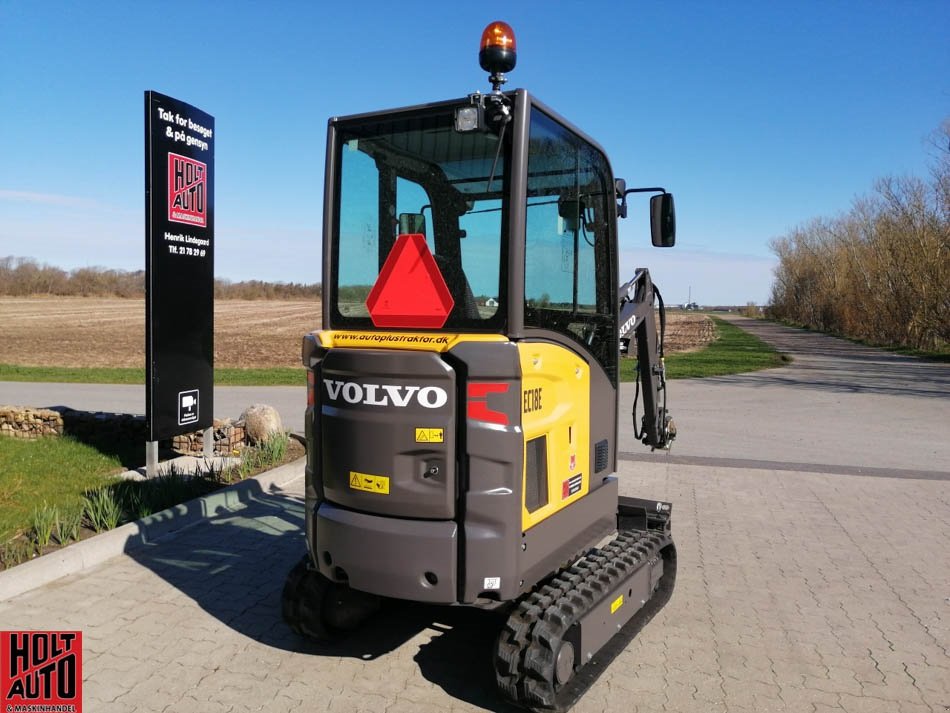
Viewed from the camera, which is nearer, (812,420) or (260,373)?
(812,420)

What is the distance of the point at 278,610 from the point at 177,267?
4450 mm

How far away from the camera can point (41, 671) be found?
4078mm

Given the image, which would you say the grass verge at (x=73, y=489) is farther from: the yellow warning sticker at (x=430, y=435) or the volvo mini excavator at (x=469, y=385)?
the yellow warning sticker at (x=430, y=435)

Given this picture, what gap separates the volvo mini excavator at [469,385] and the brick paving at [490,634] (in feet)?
1.23

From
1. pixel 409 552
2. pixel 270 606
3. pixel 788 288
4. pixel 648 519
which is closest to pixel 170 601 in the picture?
pixel 270 606

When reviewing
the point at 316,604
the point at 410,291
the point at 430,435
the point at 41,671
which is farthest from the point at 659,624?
the point at 41,671

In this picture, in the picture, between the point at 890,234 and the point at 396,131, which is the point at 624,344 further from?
the point at 890,234

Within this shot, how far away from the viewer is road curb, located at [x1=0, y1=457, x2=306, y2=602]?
199 inches

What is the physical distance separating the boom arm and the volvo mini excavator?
35.6 inches

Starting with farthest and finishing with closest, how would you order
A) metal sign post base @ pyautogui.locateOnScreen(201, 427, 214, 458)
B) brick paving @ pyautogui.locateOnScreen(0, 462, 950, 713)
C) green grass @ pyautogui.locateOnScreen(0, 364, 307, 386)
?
green grass @ pyautogui.locateOnScreen(0, 364, 307, 386), metal sign post base @ pyautogui.locateOnScreen(201, 427, 214, 458), brick paving @ pyautogui.locateOnScreen(0, 462, 950, 713)

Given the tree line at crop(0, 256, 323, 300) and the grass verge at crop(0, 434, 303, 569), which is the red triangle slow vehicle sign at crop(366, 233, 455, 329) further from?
the tree line at crop(0, 256, 323, 300)

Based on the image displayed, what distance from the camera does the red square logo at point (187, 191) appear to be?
26.0ft

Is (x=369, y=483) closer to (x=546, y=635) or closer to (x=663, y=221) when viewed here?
(x=546, y=635)

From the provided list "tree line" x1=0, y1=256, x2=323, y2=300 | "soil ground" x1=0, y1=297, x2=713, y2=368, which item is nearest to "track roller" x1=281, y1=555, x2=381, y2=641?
"soil ground" x1=0, y1=297, x2=713, y2=368
